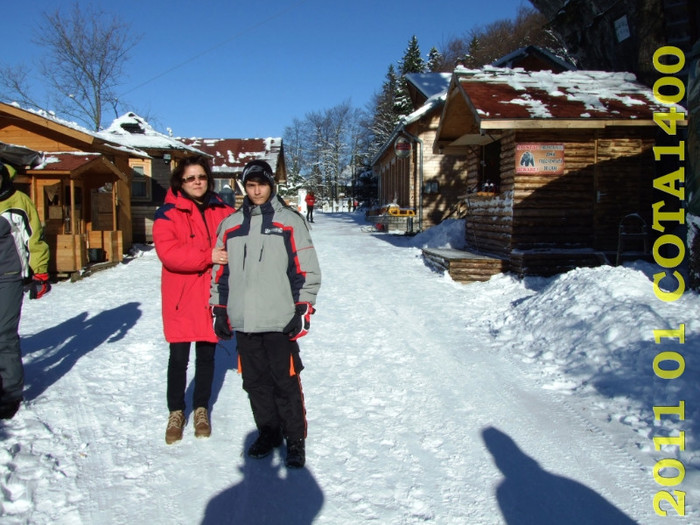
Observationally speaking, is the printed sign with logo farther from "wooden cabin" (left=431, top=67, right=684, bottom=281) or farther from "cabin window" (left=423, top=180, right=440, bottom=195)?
"wooden cabin" (left=431, top=67, right=684, bottom=281)

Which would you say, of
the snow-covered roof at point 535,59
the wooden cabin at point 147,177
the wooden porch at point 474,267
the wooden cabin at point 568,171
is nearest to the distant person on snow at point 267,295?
the wooden cabin at point 568,171

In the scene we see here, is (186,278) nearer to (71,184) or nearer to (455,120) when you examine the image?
(71,184)

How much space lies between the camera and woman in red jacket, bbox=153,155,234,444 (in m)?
3.35

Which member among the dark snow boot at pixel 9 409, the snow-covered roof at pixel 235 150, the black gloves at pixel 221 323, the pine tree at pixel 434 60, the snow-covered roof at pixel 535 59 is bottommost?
the dark snow boot at pixel 9 409

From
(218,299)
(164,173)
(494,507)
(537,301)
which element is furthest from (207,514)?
(164,173)

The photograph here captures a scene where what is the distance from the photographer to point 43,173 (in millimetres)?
10641

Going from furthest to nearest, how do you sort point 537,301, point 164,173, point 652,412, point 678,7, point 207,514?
point 164,173 < point 678,7 < point 537,301 < point 652,412 < point 207,514

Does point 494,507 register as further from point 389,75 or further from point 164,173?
point 389,75

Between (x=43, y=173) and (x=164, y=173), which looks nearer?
(x=43, y=173)

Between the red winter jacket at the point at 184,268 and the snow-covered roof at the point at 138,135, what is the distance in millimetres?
15434

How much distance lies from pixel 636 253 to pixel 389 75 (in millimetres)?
54828

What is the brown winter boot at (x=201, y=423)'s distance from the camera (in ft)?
11.5

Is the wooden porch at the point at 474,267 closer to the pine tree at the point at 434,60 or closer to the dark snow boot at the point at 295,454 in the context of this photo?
the dark snow boot at the point at 295,454

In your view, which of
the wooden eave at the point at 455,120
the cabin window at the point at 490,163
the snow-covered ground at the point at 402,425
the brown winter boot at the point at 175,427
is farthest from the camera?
the cabin window at the point at 490,163
